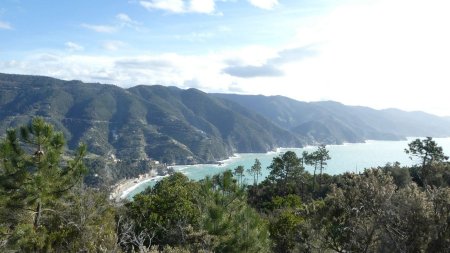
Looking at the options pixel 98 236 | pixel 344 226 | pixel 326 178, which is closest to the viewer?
pixel 344 226

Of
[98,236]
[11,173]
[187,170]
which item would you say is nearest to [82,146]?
[11,173]

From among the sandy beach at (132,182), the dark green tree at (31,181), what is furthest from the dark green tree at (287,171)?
the sandy beach at (132,182)

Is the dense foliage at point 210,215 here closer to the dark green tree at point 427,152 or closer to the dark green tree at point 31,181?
the dark green tree at point 31,181

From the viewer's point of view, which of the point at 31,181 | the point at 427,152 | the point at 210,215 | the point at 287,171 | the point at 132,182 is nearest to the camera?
the point at 31,181

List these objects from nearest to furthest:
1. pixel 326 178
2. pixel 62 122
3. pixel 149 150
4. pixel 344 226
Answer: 1. pixel 344 226
2. pixel 326 178
3. pixel 149 150
4. pixel 62 122

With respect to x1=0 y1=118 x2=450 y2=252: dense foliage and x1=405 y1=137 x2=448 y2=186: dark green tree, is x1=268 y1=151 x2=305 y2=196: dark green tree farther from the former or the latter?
x1=0 y1=118 x2=450 y2=252: dense foliage

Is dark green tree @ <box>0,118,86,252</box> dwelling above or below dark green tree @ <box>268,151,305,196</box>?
above

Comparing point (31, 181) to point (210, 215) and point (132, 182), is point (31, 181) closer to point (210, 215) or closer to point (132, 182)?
point (210, 215)

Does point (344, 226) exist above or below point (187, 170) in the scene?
above

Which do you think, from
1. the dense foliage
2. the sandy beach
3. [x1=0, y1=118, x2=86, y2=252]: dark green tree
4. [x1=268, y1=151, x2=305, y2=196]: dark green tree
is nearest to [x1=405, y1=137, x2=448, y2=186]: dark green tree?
[x1=268, y1=151, x2=305, y2=196]: dark green tree

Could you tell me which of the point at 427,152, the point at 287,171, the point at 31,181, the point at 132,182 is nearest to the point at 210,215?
the point at 31,181

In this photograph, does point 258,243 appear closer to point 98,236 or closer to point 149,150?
point 98,236
